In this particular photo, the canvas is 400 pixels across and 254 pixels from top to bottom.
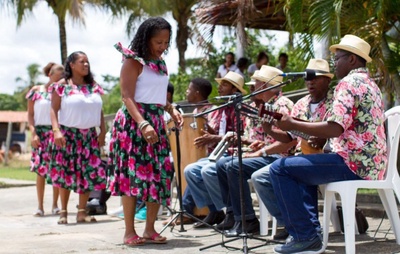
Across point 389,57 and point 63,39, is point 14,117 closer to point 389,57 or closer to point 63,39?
point 63,39

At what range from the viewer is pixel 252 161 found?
7004mm

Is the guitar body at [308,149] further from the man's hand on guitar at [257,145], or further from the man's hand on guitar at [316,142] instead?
the man's hand on guitar at [257,145]

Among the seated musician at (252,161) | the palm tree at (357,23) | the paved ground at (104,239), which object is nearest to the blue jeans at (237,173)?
the seated musician at (252,161)

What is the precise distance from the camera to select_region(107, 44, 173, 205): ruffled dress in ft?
21.4

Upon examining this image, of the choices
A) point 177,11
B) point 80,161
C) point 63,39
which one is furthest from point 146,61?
point 63,39

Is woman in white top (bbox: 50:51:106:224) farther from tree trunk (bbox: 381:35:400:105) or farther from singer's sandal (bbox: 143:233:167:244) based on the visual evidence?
tree trunk (bbox: 381:35:400:105)

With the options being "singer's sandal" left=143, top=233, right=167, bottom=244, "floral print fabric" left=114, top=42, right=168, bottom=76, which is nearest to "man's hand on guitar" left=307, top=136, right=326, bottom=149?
"floral print fabric" left=114, top=42, right=168, bottom=76

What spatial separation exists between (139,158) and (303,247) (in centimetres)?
169

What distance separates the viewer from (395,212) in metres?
6.03

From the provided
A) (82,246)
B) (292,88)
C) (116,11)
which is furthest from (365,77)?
(116,11)

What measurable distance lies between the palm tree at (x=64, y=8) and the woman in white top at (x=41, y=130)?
15.5m

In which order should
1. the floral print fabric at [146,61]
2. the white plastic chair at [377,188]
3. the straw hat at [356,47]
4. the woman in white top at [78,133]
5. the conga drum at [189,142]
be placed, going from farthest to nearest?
1. the woman in white top at [78,133]
2. the conga drum at [189,142]
3. the floral print fabric at [146,61]
4. the straw hat at [356,47]
5. the white plastic chair at [377,188]

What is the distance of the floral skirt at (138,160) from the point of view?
654 cm

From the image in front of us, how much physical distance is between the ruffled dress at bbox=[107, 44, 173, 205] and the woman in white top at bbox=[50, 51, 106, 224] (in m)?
2.25
